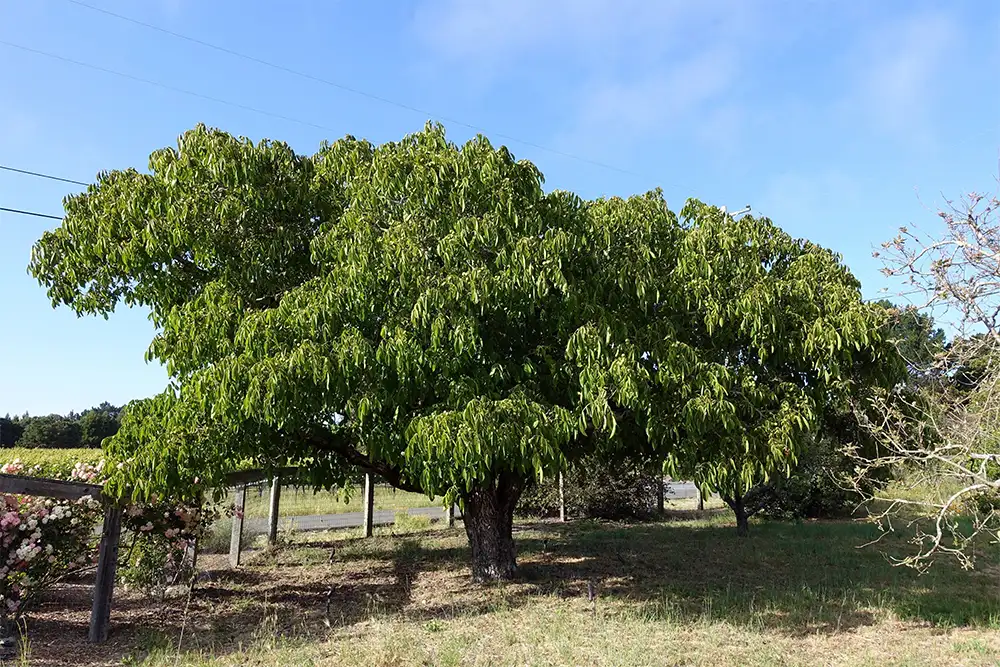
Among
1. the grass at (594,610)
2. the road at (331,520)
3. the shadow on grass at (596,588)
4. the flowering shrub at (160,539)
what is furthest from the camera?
the road at (331,520)

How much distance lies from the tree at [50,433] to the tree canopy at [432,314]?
55589 millimetres

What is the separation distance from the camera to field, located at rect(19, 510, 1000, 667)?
6473mm

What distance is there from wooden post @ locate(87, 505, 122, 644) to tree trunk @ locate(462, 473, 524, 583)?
4.31 meters

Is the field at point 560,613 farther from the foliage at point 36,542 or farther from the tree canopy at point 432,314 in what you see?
the tree canopy at point 432,314

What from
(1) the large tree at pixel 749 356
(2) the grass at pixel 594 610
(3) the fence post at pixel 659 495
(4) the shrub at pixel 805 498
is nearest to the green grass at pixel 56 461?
(2) the grass at pixel 594 610

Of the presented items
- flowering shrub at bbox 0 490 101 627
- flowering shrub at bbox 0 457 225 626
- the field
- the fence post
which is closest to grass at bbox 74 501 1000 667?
the field

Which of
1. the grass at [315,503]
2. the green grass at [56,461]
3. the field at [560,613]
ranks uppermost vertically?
the green grass at [56,461]

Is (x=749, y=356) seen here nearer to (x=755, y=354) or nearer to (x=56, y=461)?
(x=755, y=354)

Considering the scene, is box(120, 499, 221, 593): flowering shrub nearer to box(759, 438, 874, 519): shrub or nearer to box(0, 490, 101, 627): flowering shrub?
box(0, 490, 101, 627): flowering shrub

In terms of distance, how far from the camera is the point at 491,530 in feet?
32.8

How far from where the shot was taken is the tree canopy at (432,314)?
6.26 metres

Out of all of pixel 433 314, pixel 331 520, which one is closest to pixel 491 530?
pixel 433 314

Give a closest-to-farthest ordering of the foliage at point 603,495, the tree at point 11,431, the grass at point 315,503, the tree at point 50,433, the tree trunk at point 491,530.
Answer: the tree trunk at point 491,530
the foliage at point 603,495
the grass at point 315,503
the tree at point 50,433
the tree at point 11,431

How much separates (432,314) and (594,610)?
13.6 ft
